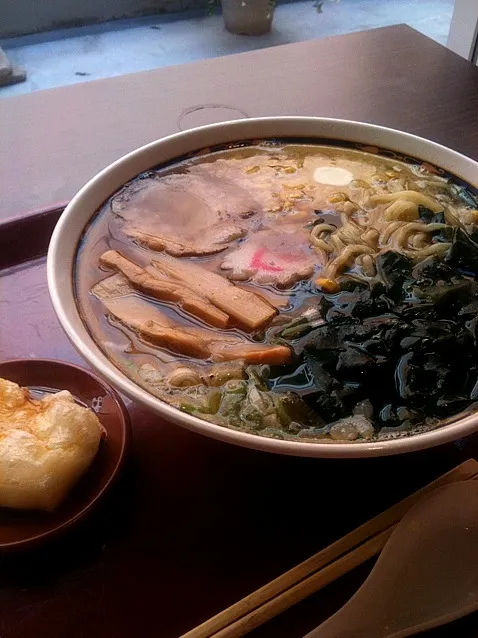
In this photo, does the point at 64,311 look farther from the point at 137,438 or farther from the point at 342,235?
the point at 342,235

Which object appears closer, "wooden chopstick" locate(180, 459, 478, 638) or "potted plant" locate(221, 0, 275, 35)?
"wooden chopstick" locate(180, 459, 478, 638)

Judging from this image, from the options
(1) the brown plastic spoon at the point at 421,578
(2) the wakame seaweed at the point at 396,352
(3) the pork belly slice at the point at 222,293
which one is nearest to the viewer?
(1) the brown plastic spoon at the point at 421,578

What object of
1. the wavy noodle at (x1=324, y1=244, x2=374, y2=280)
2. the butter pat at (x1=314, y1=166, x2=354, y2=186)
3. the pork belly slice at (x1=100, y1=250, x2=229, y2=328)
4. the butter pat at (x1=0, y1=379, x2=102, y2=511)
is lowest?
the butter pat at (x1=0, y1=379, x2=102, y2=511)

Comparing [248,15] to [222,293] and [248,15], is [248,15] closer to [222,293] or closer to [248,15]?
[248,15]

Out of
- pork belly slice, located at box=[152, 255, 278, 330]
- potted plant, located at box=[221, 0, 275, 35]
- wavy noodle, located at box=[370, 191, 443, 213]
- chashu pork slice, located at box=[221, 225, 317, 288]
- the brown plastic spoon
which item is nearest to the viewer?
the brown plastic spoon

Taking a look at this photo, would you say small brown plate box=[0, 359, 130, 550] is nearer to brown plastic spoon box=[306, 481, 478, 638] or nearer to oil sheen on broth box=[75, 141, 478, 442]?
oil sheen on broth box=[75, 141, 478, 442]

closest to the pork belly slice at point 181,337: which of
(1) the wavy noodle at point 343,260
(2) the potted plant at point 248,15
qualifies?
(1) the wavy noodle at point 343,260

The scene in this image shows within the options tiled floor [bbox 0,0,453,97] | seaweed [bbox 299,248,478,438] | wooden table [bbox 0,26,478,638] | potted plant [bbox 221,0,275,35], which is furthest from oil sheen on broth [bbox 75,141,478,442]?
potted plant [bbox 221,0,275,35]

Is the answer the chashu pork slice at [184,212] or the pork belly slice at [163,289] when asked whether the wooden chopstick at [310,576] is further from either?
the chashu pork slice at [184,212]
